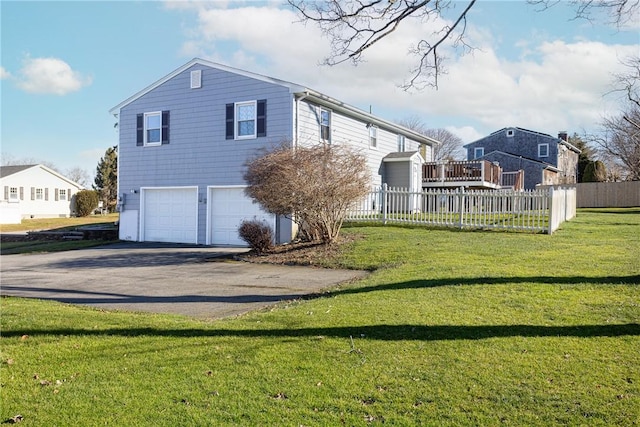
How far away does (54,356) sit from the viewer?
17.7 ft

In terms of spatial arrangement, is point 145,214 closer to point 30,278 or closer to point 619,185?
point 30,278

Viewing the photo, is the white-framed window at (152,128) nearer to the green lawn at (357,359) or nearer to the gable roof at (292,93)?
the gable roof at (292,93)

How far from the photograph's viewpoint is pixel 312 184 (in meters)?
13.5

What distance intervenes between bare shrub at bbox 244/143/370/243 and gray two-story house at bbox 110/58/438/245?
2466 mm

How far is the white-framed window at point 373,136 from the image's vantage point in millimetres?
21922

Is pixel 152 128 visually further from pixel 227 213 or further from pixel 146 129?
pixel 227 213

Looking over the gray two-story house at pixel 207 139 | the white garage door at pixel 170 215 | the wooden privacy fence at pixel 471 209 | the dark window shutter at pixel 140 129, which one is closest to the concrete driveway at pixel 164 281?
the gray two-story house at pixel 207 139

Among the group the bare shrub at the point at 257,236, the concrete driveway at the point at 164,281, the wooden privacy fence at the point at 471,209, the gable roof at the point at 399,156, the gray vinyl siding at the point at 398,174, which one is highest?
the gable roof at the point at 399,156

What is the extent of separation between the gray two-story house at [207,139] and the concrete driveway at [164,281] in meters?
2.97

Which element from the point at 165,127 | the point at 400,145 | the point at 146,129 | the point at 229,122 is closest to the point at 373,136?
the point at 400,145

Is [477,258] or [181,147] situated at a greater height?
[181,147]

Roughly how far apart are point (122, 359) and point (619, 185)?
38.1m

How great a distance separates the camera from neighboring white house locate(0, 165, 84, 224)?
1610 inches

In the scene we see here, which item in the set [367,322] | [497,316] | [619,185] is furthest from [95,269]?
[619,185]
